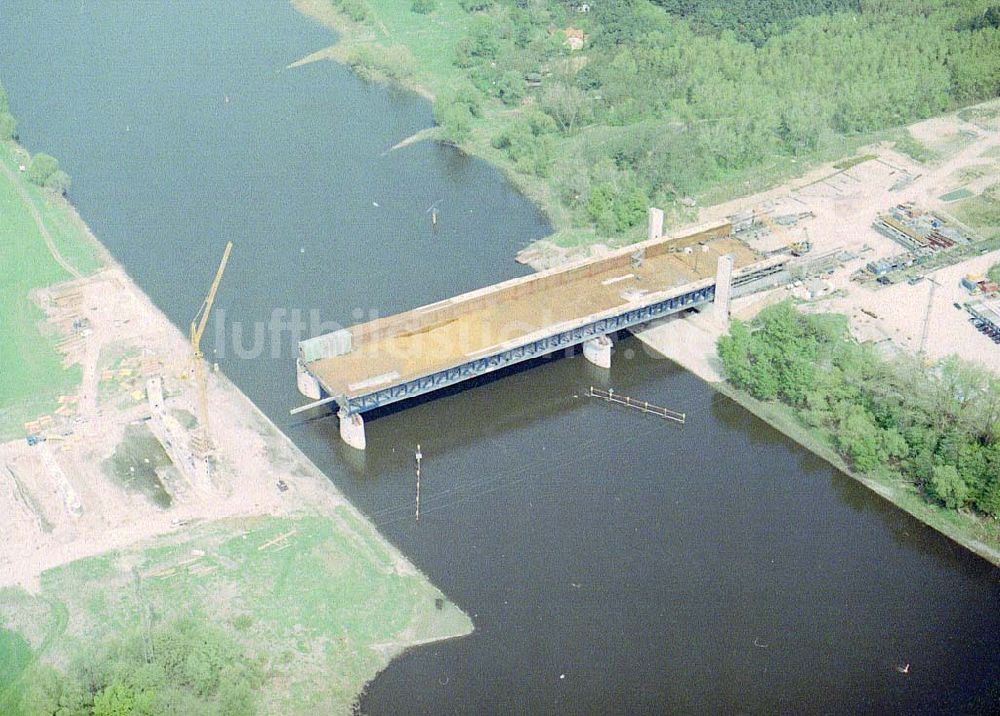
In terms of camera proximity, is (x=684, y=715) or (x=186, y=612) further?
(x=186, y=612)

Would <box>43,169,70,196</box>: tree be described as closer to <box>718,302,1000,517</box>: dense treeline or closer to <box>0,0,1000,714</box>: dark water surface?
<box>0,0,1000,714</box>: dark water surface

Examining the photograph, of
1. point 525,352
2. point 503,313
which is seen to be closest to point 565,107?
point 503,313

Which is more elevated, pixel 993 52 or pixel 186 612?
pixel 993 52

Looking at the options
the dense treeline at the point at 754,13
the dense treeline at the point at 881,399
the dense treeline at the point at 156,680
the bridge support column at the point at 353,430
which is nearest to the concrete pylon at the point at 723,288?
the dense treeline at the point at 881,399

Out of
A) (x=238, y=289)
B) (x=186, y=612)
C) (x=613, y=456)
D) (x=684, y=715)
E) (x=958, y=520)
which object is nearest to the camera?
(x=684, y=715)

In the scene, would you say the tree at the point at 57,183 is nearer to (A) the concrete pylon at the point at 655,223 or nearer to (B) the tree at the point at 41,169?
(B) the tree at the point at 41,169

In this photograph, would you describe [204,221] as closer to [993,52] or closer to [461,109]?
[461,109]

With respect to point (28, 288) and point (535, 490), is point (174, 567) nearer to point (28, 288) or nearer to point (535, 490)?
point (535, 490)

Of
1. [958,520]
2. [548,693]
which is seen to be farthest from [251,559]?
[958,520]
